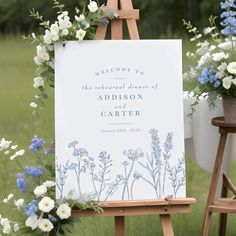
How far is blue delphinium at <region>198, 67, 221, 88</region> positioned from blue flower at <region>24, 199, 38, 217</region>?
92 centimetres

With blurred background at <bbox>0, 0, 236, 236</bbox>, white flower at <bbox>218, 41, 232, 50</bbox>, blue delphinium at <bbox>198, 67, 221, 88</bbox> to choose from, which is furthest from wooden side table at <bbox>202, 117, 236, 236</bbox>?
blurred background at <bbox>0, 0, 236, 236</bbox>

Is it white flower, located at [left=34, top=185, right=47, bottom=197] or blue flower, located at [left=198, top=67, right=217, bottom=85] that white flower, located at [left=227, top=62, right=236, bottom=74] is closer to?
blue flower, located at [left=198, top=67, right=217, bottom=85]

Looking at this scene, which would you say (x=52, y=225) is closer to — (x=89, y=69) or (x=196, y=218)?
(x=89, y=69)

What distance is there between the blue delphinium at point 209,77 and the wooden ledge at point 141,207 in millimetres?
557

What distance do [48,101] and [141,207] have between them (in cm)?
686

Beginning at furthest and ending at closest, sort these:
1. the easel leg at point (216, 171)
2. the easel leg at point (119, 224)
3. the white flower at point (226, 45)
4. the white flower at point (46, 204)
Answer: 1. the easel leg at point (216, 171)
2. the white flower at point (226, 45)
3. the easel leg at point (119, 224)
4. the white flower at point (46, 204)

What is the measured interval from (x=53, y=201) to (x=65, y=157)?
19 cm

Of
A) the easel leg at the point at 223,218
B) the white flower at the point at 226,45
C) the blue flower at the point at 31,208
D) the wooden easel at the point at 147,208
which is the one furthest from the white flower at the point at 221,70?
the blue flower at the point at 31,208

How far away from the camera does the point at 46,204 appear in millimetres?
3680

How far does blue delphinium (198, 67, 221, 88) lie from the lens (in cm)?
402

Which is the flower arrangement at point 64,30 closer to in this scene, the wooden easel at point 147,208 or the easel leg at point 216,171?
the wooden easel at point 147,208

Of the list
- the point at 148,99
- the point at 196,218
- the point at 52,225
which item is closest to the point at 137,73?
the point at 148,99

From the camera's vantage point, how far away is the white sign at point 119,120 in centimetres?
376

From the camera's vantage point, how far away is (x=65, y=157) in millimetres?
3760
